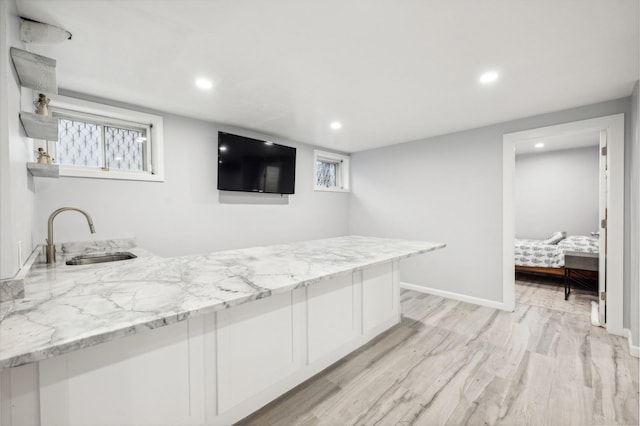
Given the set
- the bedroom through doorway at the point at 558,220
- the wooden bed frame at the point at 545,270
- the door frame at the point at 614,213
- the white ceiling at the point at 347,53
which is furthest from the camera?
the wooden bed frame at the point at 545,270

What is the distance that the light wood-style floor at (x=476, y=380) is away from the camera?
1633 millimetres

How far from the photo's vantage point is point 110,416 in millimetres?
1044

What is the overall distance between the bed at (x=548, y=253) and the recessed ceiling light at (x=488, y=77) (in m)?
3.37

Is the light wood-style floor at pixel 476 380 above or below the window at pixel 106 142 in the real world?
below

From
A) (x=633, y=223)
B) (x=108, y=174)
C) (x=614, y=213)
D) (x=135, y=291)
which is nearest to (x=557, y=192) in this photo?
(x=614, y=213)

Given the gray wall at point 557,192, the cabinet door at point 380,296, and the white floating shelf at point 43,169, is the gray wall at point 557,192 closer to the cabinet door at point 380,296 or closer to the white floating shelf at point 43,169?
the cabinet door at point 380,296

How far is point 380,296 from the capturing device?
2541 mm

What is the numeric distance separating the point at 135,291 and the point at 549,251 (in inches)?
216

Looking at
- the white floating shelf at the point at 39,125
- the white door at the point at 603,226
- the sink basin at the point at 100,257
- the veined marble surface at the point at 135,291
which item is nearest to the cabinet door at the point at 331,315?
the veined marble surface at the point at 135,291

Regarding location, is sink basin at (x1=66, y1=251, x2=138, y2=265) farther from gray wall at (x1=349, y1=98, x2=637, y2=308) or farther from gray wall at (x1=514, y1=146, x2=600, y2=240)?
gray wall at (x1=514, y1=146, x2=600, y2=240)

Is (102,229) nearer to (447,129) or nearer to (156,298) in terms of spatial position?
(156,298)

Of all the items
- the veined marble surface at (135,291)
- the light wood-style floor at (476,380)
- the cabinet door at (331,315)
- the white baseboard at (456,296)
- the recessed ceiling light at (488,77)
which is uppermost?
the recessed ceiling light at (488,77)

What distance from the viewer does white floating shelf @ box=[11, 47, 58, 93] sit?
1320mm

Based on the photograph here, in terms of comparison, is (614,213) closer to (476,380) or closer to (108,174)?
(476,380)
